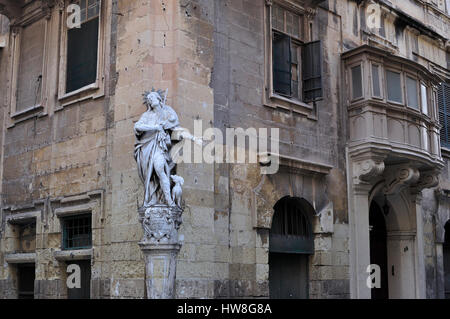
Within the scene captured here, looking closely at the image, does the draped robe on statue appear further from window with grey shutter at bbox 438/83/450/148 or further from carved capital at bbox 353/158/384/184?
window with grey shutter at bbox 438/83/450/148

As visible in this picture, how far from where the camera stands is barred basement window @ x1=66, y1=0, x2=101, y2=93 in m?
13.8

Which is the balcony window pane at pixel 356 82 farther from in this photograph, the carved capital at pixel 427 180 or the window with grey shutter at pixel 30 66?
the window with grey shutter at pixel 30 66

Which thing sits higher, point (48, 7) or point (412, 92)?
point (48, 7)

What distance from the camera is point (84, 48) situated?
14.1 m

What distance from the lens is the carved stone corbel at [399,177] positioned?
637 inches

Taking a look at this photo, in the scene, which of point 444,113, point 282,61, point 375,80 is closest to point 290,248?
point 282,61

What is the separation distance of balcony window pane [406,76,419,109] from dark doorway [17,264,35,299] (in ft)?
32.9

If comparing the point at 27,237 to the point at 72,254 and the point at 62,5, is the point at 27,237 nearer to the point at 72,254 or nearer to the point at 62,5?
the point at 72,254

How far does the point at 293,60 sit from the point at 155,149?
18.7 feet

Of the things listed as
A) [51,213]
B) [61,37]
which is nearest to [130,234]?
[51,213]

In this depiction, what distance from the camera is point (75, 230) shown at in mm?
13750

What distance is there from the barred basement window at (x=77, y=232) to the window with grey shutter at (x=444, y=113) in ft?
38.3

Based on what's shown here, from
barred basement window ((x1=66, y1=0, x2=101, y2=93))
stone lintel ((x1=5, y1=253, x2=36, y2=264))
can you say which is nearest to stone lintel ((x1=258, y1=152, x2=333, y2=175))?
barred basement window ((x1=66, y1=0, x2=101, y2=93))

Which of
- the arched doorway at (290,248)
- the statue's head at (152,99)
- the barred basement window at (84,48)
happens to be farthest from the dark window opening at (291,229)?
the barred basement window at (84,48)
